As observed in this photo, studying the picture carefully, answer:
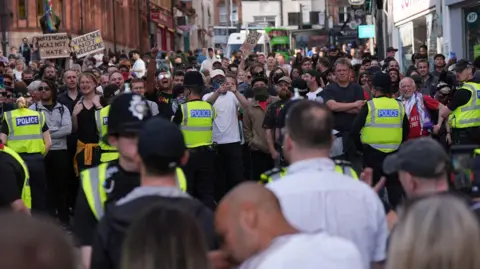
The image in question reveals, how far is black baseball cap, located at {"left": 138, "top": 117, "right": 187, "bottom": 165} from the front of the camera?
15.3ft

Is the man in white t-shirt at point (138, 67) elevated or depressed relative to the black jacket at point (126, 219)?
elevated

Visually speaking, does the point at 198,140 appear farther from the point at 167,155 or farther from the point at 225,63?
the point at 225,63

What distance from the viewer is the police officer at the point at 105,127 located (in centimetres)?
1127

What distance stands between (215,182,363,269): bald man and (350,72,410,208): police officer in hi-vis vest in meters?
7.55

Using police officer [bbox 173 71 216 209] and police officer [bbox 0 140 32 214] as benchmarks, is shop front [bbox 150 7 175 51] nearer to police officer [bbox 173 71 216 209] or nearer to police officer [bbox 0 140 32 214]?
police officer [bbox 173 71 216 209]

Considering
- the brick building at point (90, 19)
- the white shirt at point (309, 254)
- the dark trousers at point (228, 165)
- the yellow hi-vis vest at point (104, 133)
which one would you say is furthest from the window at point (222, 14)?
the white shirt at point (309, 254)

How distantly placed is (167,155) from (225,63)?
915 inches

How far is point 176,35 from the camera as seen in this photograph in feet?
267

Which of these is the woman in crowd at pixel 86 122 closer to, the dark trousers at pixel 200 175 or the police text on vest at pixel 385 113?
the dark trousers at pixel 200 175

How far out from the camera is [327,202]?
5.18m

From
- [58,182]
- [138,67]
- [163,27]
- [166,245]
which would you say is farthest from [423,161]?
A: [163,27]

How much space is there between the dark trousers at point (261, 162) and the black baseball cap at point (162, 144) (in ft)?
34.4

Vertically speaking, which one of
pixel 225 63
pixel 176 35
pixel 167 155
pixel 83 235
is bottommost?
pixel 83 235

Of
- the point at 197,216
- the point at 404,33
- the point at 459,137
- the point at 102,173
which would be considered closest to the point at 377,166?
the point at 459,137
